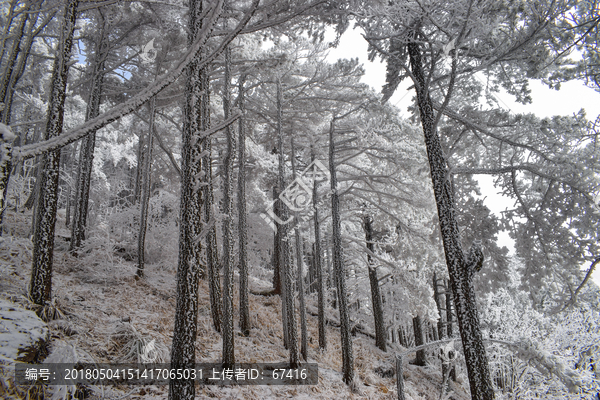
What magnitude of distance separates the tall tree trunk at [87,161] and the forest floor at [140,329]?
0.93 metres

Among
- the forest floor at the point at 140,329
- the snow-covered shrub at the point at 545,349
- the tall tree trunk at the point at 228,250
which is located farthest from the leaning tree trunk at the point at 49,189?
the snow-covered shrub at the point at 545,349

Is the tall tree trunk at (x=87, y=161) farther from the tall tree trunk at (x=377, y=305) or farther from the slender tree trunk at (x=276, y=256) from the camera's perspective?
the tall tree trunk at (x=377, y=305)

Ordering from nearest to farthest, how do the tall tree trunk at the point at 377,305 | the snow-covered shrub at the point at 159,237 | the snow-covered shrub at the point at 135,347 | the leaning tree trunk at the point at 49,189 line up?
the leaning tree trunk at the point at 49,189 < the snow-covered shrub at the point at 135,347 < the snow-covered shrub at the point at 159,237 < the tall tree trunk at the point at 377,305

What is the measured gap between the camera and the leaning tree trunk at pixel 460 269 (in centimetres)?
527

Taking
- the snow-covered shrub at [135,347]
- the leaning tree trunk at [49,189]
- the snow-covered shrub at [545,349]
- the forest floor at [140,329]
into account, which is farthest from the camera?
the snow-covered shrub at [545,349]

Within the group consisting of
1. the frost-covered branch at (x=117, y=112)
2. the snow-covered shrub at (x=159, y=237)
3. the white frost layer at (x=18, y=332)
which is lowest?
the white frost layer at (x=18, y=332)

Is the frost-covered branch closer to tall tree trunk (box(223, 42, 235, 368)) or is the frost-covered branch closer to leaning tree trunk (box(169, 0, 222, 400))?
leaning tree trunk (box(169, 0, 222, 400))

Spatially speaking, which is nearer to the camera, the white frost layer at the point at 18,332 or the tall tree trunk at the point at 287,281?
the white frost layer at the point at 18,332

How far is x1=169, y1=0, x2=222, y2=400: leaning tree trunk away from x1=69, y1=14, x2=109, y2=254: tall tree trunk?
9.30 meters

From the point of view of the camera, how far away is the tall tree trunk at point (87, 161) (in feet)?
35.0

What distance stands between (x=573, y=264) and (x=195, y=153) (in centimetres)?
713

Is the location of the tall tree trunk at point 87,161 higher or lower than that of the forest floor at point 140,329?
higher
